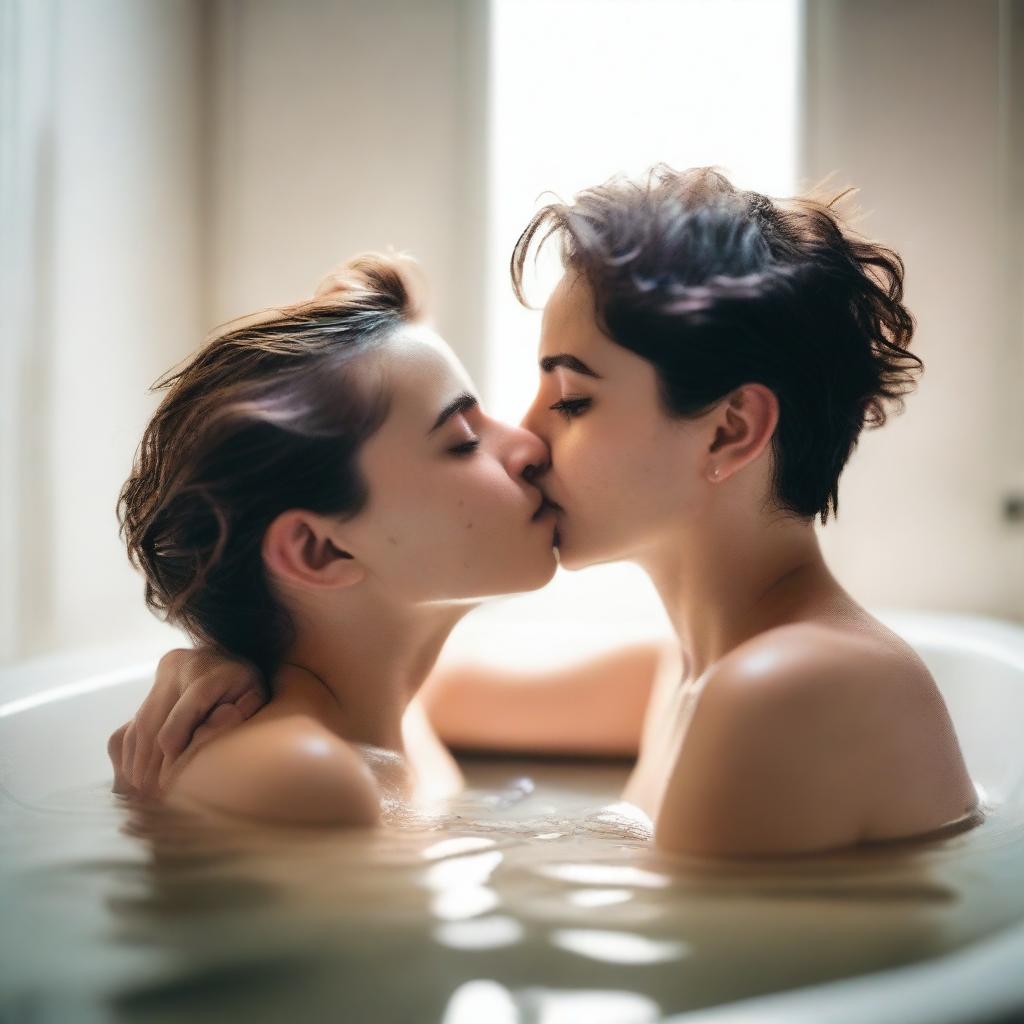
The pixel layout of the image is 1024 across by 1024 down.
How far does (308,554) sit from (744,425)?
0.49 m

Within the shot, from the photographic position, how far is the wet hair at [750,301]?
1.19 metres

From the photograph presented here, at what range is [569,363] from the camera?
127 centimetres

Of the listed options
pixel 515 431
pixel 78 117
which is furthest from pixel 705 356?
pixel 78 117

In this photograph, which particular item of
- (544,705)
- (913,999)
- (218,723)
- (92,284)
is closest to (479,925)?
(913,999)

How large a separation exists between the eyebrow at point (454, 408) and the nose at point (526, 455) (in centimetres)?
6

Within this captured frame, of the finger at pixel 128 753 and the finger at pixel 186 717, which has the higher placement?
the finger at pixel 186 717

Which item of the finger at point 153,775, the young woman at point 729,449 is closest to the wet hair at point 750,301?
the young woman at point 729,449

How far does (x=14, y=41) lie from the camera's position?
6.04 ft

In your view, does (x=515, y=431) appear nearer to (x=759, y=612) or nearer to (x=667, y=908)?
(x=759, y=612)

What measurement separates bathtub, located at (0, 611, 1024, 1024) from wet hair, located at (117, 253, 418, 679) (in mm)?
239

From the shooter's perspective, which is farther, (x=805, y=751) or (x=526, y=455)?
(x=526, y=455)

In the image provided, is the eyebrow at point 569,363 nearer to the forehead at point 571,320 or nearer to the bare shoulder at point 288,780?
the forehead at point 571,320

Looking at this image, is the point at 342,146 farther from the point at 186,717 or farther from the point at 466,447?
the point at 186,717

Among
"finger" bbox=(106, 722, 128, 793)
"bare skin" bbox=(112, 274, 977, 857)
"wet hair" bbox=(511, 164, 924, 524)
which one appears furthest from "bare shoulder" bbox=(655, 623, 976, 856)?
"finger" bbox=(106, 722, 128, 793)
